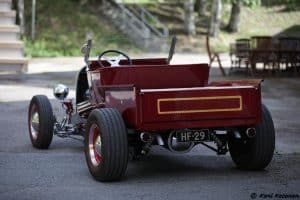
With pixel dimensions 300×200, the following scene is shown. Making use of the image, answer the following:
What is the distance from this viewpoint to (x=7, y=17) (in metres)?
20.1

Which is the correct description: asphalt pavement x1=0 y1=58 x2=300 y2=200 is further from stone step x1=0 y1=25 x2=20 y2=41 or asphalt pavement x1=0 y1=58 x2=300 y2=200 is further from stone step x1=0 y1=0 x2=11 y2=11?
stone step x1=0 y1=0 x2=11 y2=11

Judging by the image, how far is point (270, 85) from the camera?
18.6m

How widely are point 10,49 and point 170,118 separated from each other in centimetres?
1309

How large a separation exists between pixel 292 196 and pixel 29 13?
28.2 metres

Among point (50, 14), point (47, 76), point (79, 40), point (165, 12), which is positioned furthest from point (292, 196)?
point (165, 12)

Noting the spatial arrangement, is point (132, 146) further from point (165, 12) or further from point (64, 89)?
point (165, 12)

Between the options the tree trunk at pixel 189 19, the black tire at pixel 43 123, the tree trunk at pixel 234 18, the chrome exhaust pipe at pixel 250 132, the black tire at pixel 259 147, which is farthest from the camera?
the tree trunk at pixel 234 18

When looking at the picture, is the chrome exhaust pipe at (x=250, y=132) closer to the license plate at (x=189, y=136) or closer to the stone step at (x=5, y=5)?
the license plate at (x=189, y=136)

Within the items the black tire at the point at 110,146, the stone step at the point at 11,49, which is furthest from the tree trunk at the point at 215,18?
the black tire at the point at 110,146

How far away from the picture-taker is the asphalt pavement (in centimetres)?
647

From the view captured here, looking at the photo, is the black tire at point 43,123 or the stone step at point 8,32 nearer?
the black tire at point 43,123

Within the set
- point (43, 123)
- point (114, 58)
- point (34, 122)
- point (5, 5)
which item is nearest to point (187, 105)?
point (114, 58)

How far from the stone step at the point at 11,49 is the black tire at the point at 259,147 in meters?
12.6

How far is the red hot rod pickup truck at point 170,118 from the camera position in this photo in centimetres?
681
